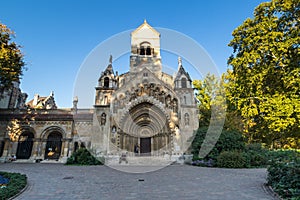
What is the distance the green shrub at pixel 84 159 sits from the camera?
1513 cm

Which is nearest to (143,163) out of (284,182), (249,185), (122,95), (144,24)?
(122,95)

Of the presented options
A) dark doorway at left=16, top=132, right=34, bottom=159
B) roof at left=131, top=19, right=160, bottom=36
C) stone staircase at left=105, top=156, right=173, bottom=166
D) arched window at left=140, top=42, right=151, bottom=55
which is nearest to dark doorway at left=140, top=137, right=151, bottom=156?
stone staircase at left=105, top=156, right=173, bottom=166

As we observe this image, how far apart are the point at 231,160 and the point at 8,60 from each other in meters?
20.7

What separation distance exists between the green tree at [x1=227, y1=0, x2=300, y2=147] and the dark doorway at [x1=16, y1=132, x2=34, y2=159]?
21493mm

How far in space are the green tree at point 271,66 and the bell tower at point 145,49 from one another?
11975 mm

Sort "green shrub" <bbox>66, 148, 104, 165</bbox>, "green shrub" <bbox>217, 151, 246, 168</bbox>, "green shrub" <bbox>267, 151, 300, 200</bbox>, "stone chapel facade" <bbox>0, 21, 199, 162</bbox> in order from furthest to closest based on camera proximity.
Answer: "stone chapel facade" <bbox>0, 21, 199, 162</bbox>, "green shrub" <bbox>66, 148, 104, 165</bbox>, "green shrub" <bbox>217, 151, 246, 168</bbox>, "green shrub" <bbox>267, 151, 300, 200</bbox>

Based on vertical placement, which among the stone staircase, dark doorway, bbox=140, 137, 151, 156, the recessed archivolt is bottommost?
the stone staircase

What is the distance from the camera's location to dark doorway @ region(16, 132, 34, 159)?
18.6 m

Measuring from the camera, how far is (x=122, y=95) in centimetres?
1873

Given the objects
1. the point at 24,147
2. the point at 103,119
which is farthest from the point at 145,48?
the point at 24,147

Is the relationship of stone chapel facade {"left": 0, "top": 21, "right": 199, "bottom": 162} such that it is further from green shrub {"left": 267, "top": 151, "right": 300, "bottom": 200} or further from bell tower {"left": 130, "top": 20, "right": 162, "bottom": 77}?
green shrub {"left": 267, "top": 151, "right": 300, "bottom": 200}

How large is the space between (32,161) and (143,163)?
11900 mm

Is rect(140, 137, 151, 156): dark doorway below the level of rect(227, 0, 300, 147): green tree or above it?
below

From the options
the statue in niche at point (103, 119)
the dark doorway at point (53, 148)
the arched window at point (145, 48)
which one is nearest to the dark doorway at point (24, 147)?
the dark doorway at point (53, 148)
